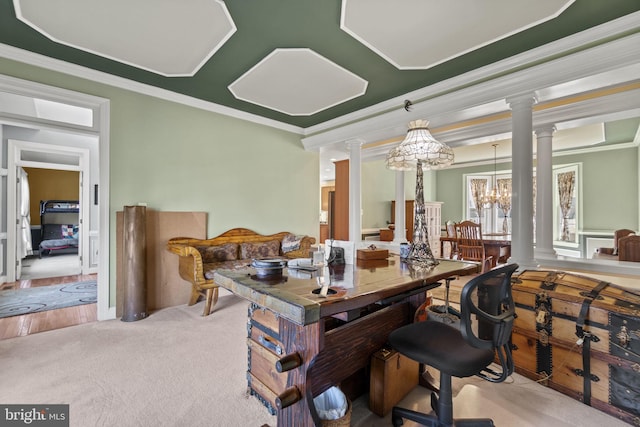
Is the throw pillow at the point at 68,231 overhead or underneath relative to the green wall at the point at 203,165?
underneath

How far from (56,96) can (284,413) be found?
371 centimetres

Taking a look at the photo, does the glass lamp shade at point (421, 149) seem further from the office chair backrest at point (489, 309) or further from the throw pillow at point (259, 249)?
the throw pillow at point (259, 249)

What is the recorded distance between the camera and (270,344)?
1.51m

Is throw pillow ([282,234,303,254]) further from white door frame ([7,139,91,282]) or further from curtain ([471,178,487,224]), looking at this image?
curtain ([471,178,487,224])

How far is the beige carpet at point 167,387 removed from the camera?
62.2 inches

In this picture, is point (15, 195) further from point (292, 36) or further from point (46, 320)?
point (292, 36)

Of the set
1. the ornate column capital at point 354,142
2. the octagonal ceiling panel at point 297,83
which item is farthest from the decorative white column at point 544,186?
the octagonal ceiling panel at point 297,83

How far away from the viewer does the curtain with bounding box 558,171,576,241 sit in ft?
22.4

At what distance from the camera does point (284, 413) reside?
4.53 ft

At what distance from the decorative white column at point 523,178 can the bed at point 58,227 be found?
9.33 metres

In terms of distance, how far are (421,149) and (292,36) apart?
1560mm

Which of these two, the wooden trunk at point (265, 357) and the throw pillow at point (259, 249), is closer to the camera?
the wooden trunk at point (265, 357)

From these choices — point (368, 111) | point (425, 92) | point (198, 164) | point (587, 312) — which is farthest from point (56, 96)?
point (587, 312)

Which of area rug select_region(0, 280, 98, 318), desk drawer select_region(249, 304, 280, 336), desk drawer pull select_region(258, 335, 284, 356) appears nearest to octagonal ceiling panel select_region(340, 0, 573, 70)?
desk drawer select_region(249, 304, 280, 336)
